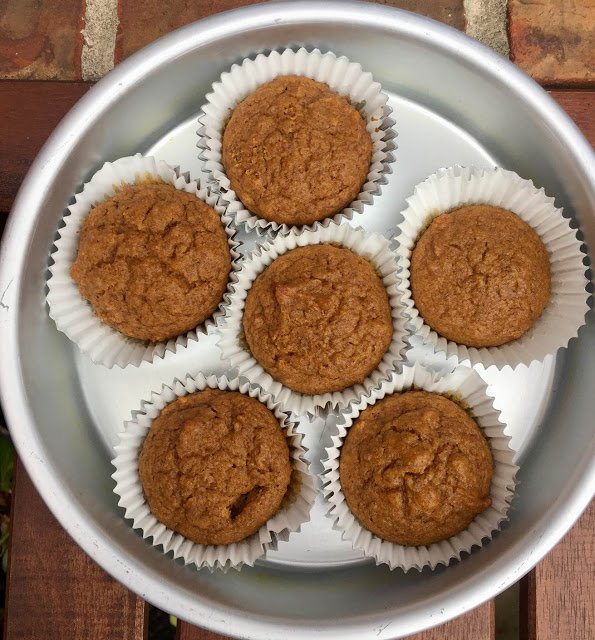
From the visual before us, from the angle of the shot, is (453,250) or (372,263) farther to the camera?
(372,263)

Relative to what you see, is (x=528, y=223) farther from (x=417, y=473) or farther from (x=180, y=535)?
(x=180, y=535)

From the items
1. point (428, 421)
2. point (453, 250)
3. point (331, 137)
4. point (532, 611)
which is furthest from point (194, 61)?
point (532, 611)

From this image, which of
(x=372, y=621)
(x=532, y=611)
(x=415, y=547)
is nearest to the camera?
(x=372, y=621)

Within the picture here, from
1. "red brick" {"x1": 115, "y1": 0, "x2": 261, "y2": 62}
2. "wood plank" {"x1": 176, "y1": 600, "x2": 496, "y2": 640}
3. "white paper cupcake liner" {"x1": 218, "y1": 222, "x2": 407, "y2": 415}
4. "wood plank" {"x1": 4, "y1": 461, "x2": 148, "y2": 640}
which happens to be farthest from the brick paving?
"wood plank" {"x1": 176, "y1": 600, "x2": 496, "y2": 640}

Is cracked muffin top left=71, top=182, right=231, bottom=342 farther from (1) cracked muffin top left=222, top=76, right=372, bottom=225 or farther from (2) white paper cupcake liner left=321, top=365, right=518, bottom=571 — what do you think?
(2) white paper cupcake liner left=321, top=365, right=518, bottom=571

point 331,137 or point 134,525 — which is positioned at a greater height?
point 331,137

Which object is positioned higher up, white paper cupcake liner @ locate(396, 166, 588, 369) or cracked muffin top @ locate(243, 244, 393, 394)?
white paper cupcake liner @ locate(396, 166, 588, 369)

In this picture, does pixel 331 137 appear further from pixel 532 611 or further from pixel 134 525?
pixel 532 611
